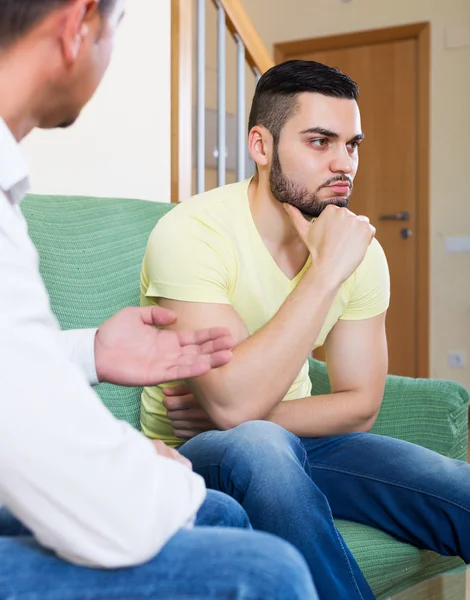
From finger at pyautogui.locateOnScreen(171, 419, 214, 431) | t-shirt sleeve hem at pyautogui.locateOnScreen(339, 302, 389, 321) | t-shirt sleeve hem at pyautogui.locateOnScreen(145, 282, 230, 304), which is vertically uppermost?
t-shirt sleeve hem at pyautogui.locateOnScreen(145, 282, 230, 304)

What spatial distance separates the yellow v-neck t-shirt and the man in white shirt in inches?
27.8

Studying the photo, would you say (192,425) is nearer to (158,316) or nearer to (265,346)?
(265,346)

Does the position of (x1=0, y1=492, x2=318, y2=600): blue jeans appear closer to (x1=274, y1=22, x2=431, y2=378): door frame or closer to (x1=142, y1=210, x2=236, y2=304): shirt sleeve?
(x1=142, y1=210, x2=236, y2=304): shirt sleeve

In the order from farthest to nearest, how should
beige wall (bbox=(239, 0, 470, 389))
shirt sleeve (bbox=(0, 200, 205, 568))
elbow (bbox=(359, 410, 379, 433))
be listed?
1. beige wall (bbox=(239, 0, 470, 389))
2. elbow (bbox=(359, 410, 379, 433))
3. shirt sleeve (bbox=(0, 200, 205, 568))

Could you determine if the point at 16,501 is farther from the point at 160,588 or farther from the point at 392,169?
the point at 392,169

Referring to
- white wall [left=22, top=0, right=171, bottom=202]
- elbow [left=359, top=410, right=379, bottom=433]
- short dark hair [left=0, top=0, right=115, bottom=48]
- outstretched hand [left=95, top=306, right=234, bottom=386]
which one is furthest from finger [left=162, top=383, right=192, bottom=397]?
short dark hair [left=0, top=0, right=115, bottom=48]

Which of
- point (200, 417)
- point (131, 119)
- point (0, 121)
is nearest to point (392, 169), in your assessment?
point (131, 119)

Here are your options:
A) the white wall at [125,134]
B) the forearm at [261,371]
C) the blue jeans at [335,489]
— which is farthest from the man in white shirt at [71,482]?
the white wall at [125,134]

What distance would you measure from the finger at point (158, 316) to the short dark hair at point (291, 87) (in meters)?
0.78

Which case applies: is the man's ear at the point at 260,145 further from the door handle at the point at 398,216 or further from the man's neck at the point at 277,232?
the door handle at the point at 398,216

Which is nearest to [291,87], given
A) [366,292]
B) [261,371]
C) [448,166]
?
[366,292]

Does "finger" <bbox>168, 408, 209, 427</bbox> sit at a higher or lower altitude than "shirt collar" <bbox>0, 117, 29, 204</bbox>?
lower

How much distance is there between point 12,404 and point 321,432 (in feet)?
3.15

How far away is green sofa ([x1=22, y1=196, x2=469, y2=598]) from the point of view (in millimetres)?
1302
